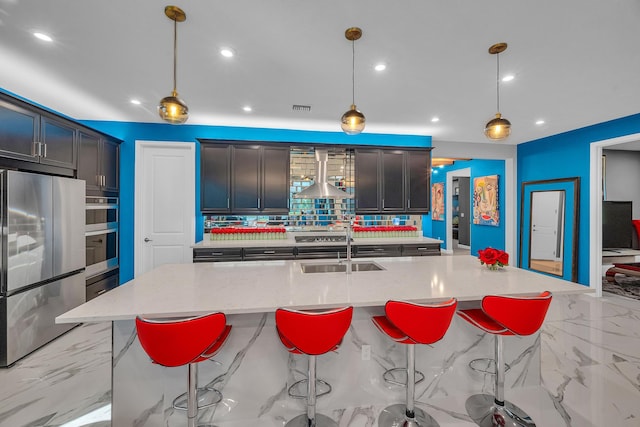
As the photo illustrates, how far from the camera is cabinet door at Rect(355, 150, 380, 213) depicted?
4770 millimetres

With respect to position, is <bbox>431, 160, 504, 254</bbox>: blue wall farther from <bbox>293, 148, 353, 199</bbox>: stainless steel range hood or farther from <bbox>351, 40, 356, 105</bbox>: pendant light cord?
<bbox>351, 40, 356, 105</bbox>: pendant light cord

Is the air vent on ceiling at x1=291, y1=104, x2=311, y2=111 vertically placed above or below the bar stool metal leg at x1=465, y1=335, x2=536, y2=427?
above

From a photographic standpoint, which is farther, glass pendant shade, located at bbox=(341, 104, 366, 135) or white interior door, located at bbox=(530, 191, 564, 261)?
white interior door, located at bbox=(530, 191, 564, 261)

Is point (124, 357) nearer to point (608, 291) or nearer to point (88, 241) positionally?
point (88, 241)

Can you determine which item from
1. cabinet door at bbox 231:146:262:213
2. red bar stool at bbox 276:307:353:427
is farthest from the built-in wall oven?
red bar stool at bbox 276:307:353:427

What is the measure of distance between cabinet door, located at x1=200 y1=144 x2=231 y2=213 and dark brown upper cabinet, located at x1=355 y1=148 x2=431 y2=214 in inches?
80.3

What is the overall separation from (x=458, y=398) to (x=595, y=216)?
14.4ft

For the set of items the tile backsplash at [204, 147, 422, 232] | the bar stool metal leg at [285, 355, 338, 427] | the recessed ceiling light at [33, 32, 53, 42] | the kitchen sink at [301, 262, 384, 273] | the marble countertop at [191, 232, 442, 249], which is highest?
the recessed ceiling light at [33, 32, 53, 42]

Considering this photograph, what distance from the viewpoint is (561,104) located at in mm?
3740

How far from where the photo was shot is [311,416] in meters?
A: 1.78

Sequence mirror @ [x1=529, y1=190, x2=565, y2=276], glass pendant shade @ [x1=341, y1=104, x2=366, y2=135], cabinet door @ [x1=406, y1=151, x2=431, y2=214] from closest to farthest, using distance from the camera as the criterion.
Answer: glass pendant shade @ [x1=341, y1=104, x2=366, y2=135] < cabinet door @ [x1=406, y1=151, x2=431, y2=214] < mirror @ [x1=529, y1=190, x2=565, y2=276]

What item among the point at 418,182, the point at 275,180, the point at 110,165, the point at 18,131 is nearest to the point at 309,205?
the point at 275,180

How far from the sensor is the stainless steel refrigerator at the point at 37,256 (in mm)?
2566

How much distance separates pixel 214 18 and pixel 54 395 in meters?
3.07
